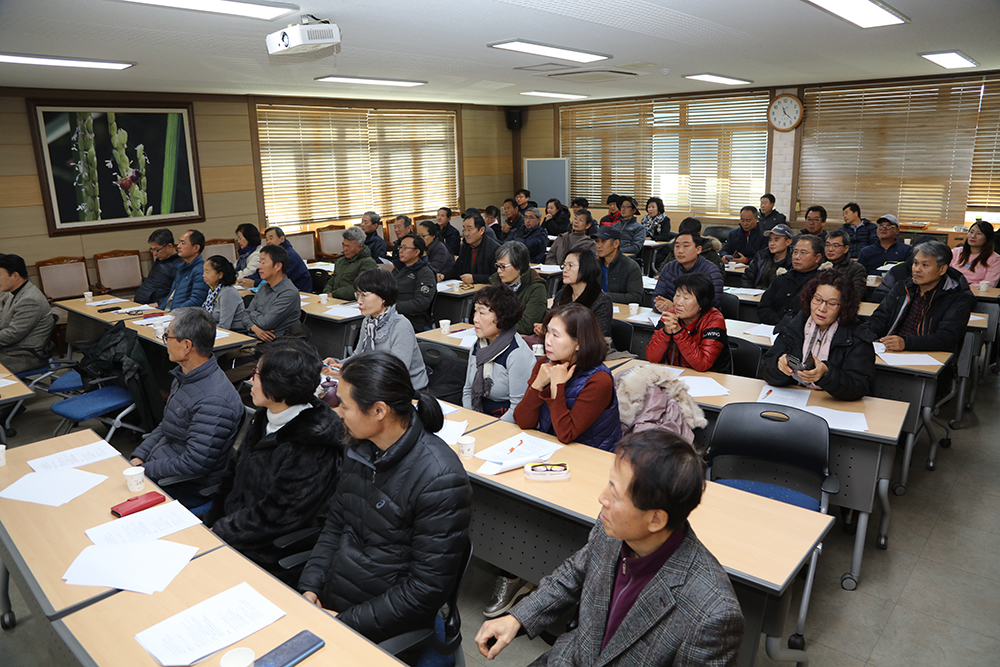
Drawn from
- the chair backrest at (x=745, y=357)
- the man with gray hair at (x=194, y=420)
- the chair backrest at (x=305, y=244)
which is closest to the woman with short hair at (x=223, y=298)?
the man with gray hair at (x=194, y=420)

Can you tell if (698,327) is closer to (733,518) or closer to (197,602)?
(733,518)

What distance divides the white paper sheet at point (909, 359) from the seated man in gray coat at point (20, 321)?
6650mm

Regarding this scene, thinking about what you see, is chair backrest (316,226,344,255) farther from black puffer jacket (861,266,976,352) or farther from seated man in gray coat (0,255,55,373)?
black puffer jacket (861,266,976,352)

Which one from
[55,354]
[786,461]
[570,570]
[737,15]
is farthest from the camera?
[55,354]

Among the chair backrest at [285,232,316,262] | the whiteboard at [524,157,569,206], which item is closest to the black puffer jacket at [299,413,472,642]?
the chair backrest at [285,232,316,262]

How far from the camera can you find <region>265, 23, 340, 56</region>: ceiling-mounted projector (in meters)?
4.07

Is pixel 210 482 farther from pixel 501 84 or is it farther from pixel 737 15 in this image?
pixel 501 84

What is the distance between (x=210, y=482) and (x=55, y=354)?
600 cm

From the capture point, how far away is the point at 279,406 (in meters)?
2.64

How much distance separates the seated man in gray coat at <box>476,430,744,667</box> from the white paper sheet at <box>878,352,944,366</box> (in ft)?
10.8

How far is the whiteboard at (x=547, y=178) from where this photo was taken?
13.0 m

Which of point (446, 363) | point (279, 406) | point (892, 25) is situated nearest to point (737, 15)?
point (892, 25)

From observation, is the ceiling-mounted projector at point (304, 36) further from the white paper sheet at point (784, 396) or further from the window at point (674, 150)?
the window at point (674, 150)

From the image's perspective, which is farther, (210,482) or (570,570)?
(210,482)
